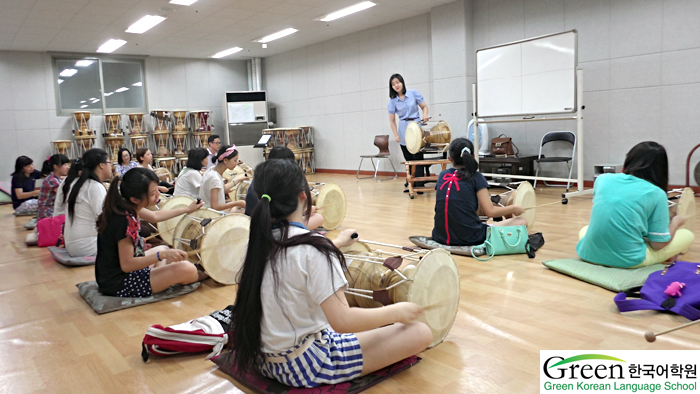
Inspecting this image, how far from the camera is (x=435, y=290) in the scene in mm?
2281

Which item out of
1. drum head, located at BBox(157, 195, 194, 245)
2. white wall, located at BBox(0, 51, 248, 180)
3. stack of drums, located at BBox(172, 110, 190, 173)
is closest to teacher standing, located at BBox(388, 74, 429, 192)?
drum head, located at BBox(157, 195, 194, 245)

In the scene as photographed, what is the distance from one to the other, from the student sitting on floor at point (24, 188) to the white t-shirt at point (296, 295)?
7.53 meters

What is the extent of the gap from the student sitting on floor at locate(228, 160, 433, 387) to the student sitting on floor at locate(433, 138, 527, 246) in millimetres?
2149

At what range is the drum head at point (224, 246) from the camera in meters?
3.38

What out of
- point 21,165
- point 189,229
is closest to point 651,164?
point 189,229

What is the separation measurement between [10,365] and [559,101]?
6332 millimetres

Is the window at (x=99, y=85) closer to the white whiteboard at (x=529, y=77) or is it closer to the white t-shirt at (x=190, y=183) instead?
the white t-shirt at (x=190, y=183)

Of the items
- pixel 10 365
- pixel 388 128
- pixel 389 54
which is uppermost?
pixel 389 54

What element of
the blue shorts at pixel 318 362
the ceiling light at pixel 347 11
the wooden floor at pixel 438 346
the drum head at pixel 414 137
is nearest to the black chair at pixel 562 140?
the drum head at pixel 414 137

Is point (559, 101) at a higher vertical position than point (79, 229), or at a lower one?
higher

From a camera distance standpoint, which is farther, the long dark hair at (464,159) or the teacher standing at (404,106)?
the teacher standing at (404,106)

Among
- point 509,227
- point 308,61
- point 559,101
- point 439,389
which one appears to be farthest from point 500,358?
point 308,61

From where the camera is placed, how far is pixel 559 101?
6.47 metres

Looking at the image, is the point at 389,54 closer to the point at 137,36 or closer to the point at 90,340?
the point at 137,36
